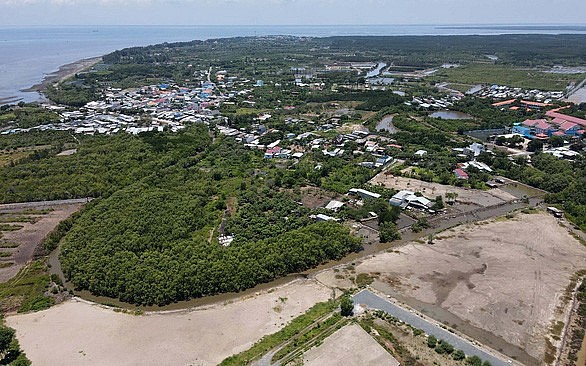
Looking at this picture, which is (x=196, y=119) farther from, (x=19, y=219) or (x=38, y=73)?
(x=38, y=73)

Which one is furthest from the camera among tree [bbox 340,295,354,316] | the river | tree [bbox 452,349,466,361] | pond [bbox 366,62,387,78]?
pond [bbox 366,62,387,78]

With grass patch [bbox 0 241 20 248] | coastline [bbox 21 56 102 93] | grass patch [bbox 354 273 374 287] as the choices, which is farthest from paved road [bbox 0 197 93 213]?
coastline [bbox 21 56 102 93]

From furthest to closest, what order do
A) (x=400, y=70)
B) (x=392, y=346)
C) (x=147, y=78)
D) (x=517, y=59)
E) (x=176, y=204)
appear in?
(x=517, y=59), (x=400, y=70), (x=147, y=78), (x=176, y=204), (x=392, y=346)

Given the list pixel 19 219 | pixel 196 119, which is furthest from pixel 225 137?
pixel 19 219

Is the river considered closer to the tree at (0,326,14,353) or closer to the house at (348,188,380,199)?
the house at (348,188,380,199)

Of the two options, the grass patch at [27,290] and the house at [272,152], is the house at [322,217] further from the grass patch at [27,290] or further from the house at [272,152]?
the grass patch at [27,290]

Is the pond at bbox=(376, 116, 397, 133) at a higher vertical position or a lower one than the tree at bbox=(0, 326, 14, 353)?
lower

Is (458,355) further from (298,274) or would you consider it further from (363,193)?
(363,193)

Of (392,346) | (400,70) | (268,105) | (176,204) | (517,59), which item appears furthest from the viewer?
(517,59)
